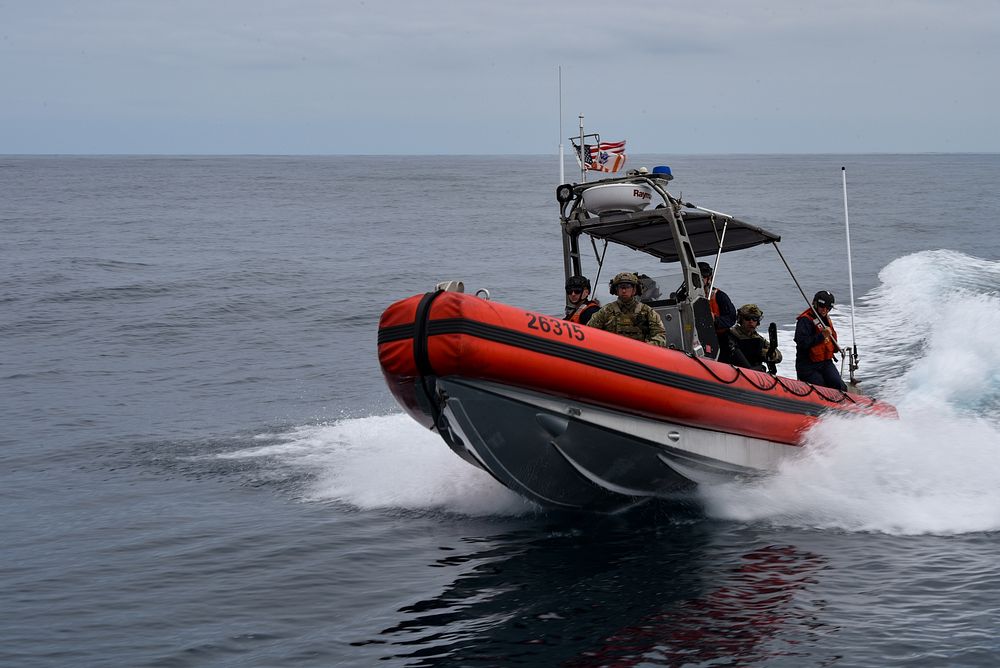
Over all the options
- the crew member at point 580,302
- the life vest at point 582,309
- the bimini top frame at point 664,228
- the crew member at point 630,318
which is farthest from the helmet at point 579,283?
the bimini top frame at point 664,228

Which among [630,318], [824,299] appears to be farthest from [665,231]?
[630,318]

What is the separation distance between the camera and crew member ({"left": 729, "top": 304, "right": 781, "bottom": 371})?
30.2 feet

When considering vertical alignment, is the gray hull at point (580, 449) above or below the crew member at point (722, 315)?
below

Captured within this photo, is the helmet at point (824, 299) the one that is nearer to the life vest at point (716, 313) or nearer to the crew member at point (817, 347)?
the crew member at point (817, 347)

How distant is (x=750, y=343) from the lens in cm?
930

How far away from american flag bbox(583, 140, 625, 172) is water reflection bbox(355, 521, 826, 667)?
2941 mm

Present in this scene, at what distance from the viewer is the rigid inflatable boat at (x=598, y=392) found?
22.0 feet

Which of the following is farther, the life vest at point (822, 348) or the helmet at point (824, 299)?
the life vest at point (822, 348)

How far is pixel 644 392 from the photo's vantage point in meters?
7.37

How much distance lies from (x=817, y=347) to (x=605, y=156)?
8.70 ft

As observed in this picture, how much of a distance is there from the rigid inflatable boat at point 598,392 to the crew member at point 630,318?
0.26m

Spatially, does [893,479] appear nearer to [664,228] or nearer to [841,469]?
[841,469]

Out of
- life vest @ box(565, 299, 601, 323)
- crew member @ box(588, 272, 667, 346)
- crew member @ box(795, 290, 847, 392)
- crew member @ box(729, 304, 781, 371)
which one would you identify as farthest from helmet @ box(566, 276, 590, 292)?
crew member @ box(795, 290, 847, 392)

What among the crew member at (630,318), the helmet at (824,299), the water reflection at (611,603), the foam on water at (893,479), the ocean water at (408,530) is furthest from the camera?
the helmet at (824,299)
